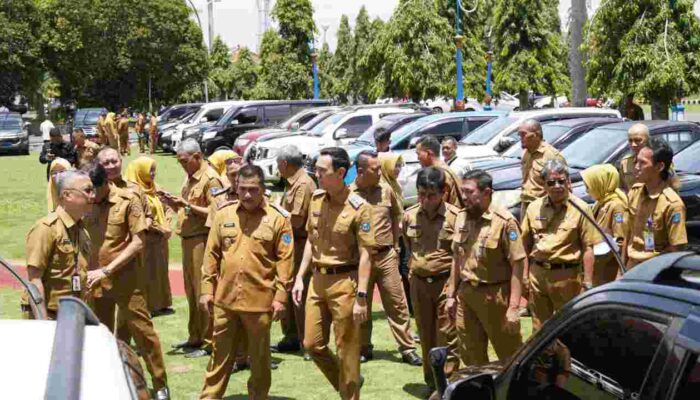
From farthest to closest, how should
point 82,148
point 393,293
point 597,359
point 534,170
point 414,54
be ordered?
point 414,54
point 82,148
point 534,170
point 393,293
point 597,359

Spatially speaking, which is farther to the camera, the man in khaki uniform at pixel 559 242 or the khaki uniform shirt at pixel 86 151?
the khaki uniform shirt at pixel 86 151

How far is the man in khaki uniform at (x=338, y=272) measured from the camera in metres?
6.80

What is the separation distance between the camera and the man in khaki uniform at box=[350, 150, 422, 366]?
26.6ft

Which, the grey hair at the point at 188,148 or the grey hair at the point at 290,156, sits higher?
the grey hair at the point at 188,148

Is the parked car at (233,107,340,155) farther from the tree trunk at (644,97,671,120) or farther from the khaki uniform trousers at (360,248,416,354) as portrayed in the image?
the khaki uniform trousers at (360,248,416,354)

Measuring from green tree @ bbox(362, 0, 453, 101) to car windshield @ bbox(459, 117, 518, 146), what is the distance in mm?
18385

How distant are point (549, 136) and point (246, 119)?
642 inches

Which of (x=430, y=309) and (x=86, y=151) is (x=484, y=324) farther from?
(x=86, y=151)

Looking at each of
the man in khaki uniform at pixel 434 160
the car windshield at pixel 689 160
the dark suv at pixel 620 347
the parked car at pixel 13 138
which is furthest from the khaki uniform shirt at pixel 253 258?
the parked car at pixel 13 138

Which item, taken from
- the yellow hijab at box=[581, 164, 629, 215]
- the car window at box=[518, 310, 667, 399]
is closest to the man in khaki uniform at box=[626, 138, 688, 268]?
the yellow hijab at box=[581, 164, 629, 215]

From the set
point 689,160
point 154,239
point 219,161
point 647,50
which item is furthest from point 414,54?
point 154,239

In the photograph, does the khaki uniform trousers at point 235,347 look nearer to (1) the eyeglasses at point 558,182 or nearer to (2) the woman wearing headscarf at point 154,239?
(1) the eyeglasses at point 558,182

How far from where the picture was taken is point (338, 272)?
6930 millimetres

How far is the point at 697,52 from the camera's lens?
76.4ft
